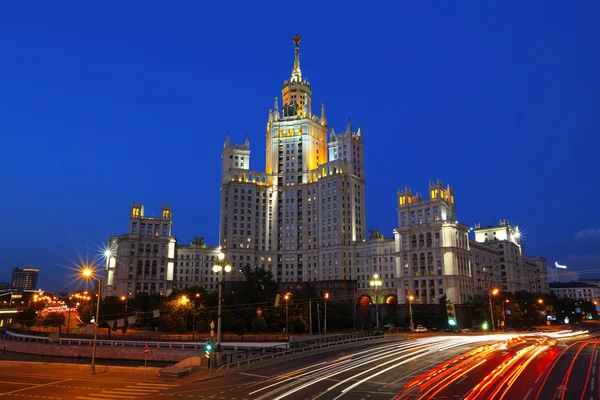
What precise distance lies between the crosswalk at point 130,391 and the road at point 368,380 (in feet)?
0.24

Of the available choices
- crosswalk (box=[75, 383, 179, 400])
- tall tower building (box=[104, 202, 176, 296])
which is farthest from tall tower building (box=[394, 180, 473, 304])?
crosswalk (box=[75, 383, 179, 400])

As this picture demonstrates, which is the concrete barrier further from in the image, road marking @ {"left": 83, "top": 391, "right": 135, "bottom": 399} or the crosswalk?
road marking @ {"left": 83, "top": 391, "right": 135, "bottom": 399}

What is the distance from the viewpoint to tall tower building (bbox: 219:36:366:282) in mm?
165625

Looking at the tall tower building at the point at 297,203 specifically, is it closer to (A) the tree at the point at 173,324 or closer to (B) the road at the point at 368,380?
(A) the tree at the point at 173,324

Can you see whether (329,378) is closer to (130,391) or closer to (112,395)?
(130,391)

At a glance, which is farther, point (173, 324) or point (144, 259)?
point (144, 259)

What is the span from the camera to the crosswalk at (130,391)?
113 feet

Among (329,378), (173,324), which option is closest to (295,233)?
(173,324)

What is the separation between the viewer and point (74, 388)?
3847cm

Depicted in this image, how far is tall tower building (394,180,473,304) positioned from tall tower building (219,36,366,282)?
99.3 ft

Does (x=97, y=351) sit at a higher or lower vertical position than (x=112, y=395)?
lower

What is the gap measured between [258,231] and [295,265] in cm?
1905

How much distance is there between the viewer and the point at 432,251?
12925cm

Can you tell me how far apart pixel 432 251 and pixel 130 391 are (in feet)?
345
